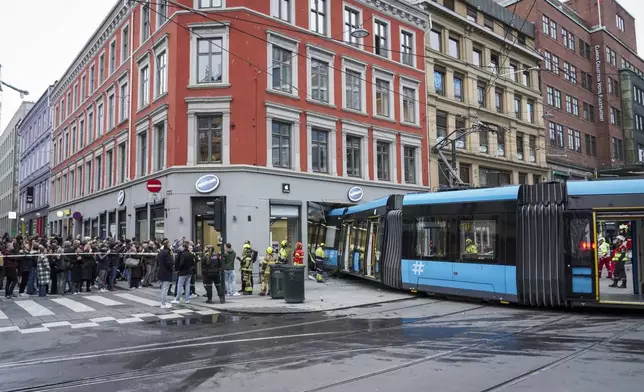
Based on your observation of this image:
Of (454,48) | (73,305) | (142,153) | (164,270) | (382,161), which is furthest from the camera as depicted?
(454,48)

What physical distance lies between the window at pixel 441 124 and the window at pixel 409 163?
104 inches

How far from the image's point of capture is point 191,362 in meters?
7.70

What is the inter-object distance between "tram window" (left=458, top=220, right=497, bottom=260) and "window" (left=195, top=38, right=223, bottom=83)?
13264mm

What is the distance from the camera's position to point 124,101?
28750mm

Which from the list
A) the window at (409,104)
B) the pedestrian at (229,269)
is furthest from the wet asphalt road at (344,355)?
the window at (409,104)

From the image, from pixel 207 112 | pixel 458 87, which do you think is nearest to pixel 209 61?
pixel 207 112

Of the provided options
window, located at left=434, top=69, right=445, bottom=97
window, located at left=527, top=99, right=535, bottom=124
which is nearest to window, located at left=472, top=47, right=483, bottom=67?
window, located at left=434, top=69, right=445, bottom=97

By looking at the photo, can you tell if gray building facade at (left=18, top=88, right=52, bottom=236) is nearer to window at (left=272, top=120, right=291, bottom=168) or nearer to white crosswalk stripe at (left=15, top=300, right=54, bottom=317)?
window at (left=272, top=120, right=291, bottom=168)

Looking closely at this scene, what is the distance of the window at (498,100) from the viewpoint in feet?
122

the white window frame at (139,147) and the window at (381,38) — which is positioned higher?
the window at (381,38)

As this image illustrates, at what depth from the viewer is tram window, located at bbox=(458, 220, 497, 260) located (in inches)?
536

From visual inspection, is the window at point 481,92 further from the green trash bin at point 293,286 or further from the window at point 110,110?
the green trash bin at point 293,286

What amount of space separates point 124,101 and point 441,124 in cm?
1876

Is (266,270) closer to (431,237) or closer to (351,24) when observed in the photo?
(431,237)
